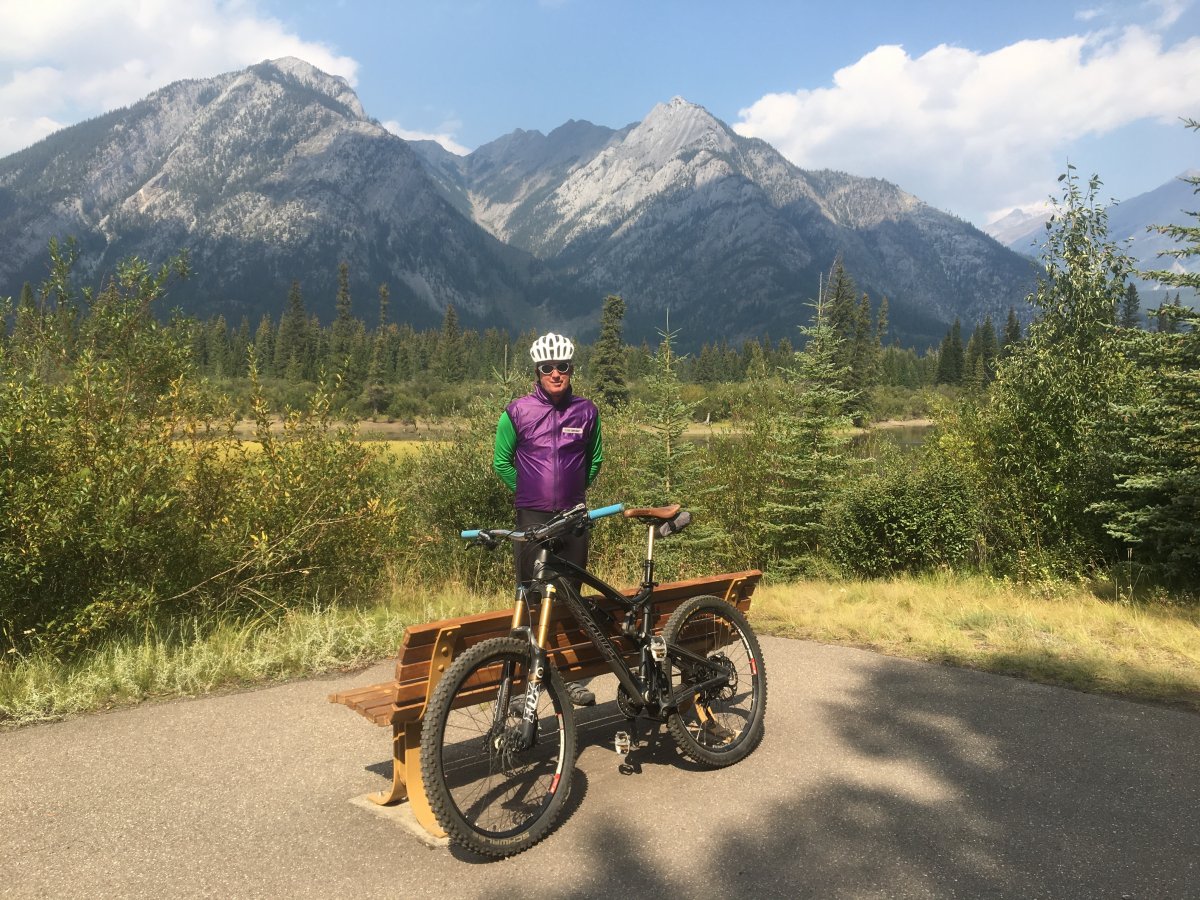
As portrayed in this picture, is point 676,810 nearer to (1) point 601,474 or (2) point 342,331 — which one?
(1) point 601,474

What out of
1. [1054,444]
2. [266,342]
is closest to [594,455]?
[1054,444]

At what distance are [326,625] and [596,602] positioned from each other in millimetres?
4042

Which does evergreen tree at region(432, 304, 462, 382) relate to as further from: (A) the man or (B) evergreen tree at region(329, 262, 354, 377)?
(A) the man

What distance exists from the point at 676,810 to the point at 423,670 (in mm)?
1490

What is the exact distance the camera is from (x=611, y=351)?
6825 centimetres

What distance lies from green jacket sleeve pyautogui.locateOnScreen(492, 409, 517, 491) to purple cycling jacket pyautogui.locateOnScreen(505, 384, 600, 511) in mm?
29

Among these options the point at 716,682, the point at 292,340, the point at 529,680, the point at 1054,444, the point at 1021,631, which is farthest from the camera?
the point at 292,340

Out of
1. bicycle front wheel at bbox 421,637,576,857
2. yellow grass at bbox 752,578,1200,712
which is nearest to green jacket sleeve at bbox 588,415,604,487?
bicycle front wheel at bbox 421,637,576,857

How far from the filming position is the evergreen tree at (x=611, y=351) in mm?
64938

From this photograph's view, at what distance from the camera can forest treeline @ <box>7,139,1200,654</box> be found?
23.4 feet

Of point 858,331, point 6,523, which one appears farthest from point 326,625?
point 858,331

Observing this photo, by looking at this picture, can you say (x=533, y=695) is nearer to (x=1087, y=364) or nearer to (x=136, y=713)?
(x=136, y=713)

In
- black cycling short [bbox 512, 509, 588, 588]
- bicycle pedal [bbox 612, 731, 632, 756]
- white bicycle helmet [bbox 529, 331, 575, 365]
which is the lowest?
bicycle pedal [bbox 612, 731, 632, 756]

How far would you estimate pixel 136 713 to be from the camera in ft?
18.1
